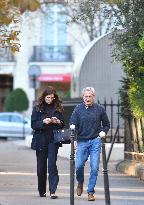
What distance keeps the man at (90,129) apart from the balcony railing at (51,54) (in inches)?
1496

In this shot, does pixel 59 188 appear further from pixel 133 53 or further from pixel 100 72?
pixel 100 72

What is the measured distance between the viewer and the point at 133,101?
53.1 ft

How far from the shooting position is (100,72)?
25.4 metres

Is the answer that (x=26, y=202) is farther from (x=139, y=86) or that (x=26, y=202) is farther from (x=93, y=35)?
(x=93, y=35)

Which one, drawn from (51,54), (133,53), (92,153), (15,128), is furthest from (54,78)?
(92,153)

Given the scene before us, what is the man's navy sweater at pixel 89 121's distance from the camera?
41.8 feet

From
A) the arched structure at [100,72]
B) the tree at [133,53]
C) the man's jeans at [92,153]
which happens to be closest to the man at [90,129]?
the man's jeans at [92,153]

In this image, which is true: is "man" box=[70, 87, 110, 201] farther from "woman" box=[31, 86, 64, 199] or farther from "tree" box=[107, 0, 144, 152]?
"tree" box=[107, 0, 144, 152]

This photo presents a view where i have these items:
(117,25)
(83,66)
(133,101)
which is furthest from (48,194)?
(83,66)

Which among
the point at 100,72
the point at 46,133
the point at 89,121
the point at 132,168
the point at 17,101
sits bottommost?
the point at 132,168

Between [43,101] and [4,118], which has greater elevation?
[43,101]

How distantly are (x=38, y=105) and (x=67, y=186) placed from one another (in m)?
2.19

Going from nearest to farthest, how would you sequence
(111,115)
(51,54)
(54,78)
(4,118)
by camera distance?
(111,115) → (4,118) → (54,78) → (51,54)

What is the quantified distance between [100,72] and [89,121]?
1274 centimetres
